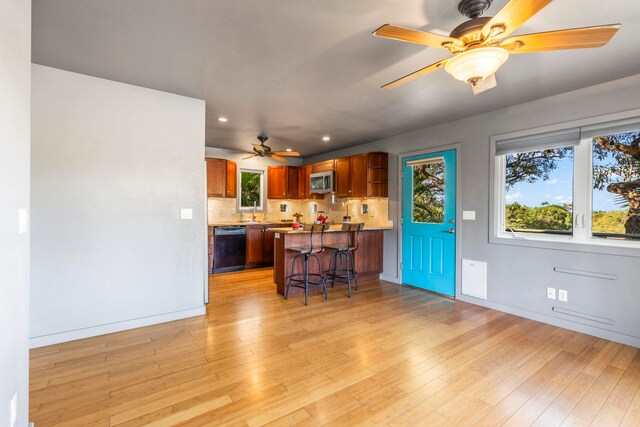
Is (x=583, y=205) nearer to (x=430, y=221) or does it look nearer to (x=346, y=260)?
(x=430, y=221)

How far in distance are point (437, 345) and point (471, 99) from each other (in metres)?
2.62

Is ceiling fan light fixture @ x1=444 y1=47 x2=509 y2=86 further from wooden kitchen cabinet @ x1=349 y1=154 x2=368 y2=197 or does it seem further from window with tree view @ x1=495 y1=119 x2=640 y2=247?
wooden kitchen cabinet @ x1=349 y1=154 x2=368 y2=197

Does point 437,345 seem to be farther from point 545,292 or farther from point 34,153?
point 34,153

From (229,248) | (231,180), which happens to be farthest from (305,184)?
(229,248)

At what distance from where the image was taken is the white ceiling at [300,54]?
1896 mm

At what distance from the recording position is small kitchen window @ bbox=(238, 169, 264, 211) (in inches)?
269

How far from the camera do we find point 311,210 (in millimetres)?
7484

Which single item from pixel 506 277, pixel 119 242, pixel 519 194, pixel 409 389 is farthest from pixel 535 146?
pixel 119 242

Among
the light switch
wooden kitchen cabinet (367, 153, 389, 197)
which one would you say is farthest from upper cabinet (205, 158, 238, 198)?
the light switch

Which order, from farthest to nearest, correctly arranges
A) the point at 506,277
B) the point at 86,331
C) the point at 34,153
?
the point at 506,277 → the point at 86,331 → the point at 34,153

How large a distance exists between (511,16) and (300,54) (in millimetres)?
1470

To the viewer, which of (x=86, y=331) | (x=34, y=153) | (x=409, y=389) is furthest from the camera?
(x=86, y=331)

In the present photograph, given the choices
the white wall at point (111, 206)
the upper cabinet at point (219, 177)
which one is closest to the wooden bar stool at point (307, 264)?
the white wall at point (111, 206)

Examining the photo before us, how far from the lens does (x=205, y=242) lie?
3.60 meters
